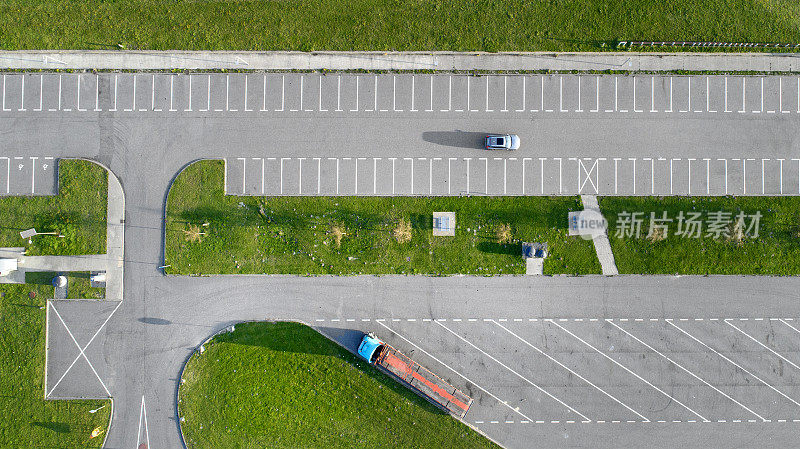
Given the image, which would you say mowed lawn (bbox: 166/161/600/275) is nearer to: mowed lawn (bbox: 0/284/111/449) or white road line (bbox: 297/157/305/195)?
white road line (bbox: 297/157/305/195)

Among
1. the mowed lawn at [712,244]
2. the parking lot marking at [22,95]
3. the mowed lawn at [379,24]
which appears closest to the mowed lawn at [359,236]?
the mowed lawn at [712,244]

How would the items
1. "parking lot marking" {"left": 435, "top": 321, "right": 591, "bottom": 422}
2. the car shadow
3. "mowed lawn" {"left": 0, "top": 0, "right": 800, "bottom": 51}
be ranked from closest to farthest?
"parking lot marking" {"left": 435, "top": 321, "right": 591, "bottom": 422}
the car shadow
"mowed lawn" {"left": 0, "top": 0, "right": 800, "bottom": 51}

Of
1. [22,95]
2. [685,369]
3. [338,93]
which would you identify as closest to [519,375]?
[685,369]

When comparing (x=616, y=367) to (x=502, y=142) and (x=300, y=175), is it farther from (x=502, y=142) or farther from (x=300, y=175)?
(x=300, y=175)

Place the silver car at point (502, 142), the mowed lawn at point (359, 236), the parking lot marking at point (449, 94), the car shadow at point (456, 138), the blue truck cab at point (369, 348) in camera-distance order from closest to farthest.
Result: 1. the blue truck cab at point (369, 348)
2. the silver car at point (502, 142)
3. the mowed lawn at point (359, 236)
4. the car shadow at point (456, 138)
5. the parking lot marking at point (449, 94)

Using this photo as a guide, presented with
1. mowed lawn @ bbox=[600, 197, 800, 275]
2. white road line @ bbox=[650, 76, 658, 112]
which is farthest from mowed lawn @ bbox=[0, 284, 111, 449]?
white road line @ bbox=[650, 76, 658, 112]

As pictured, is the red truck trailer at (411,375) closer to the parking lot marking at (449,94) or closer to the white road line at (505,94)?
the parking lot marking at (449,94)
